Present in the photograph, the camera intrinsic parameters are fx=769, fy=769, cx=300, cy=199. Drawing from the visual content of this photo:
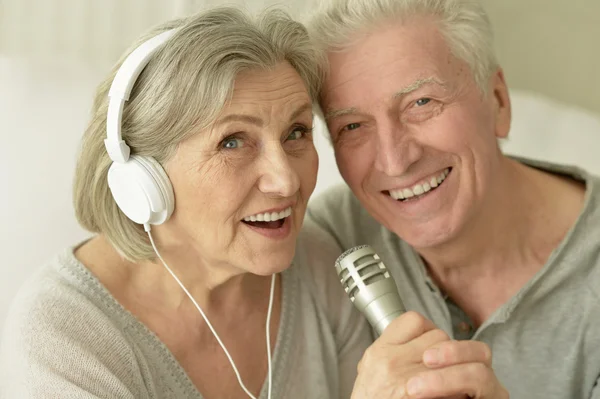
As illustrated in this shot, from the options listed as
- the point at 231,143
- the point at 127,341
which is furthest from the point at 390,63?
the point at 127,341

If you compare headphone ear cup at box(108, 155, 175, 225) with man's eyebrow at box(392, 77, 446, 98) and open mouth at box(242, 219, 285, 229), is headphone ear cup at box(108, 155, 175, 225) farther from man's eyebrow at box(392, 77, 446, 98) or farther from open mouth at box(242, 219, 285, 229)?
man's eyebrow at box(392, 77, 446, 98)

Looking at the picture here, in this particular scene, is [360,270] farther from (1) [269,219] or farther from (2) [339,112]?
(2) [339,112]

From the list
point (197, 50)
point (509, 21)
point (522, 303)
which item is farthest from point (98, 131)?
point (509, 21)

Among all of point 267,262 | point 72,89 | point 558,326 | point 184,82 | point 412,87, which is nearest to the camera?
point 184,82

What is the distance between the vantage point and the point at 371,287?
1.21 m

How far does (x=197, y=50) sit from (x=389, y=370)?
1.96 ft

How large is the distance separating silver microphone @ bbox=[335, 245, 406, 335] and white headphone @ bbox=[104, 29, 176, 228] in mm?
333

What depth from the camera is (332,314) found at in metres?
1.66

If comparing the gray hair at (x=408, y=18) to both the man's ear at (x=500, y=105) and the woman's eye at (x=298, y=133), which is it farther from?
the woman's eye at (x=298, y=133)

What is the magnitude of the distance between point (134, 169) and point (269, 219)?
0.82 feet

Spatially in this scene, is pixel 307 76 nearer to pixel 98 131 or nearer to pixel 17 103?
pixel 98 131

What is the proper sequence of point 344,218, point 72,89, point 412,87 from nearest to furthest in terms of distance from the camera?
point 412,87 → point 344,218 → point 72,89

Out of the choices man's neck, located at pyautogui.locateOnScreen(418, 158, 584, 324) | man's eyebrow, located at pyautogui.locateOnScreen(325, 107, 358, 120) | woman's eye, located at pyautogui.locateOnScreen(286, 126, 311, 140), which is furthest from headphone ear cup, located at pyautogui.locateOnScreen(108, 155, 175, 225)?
man's neck, located at pyautogui.locateOnScreen(418, 158, 584, 324)

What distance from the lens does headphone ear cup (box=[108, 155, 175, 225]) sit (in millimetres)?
1299
